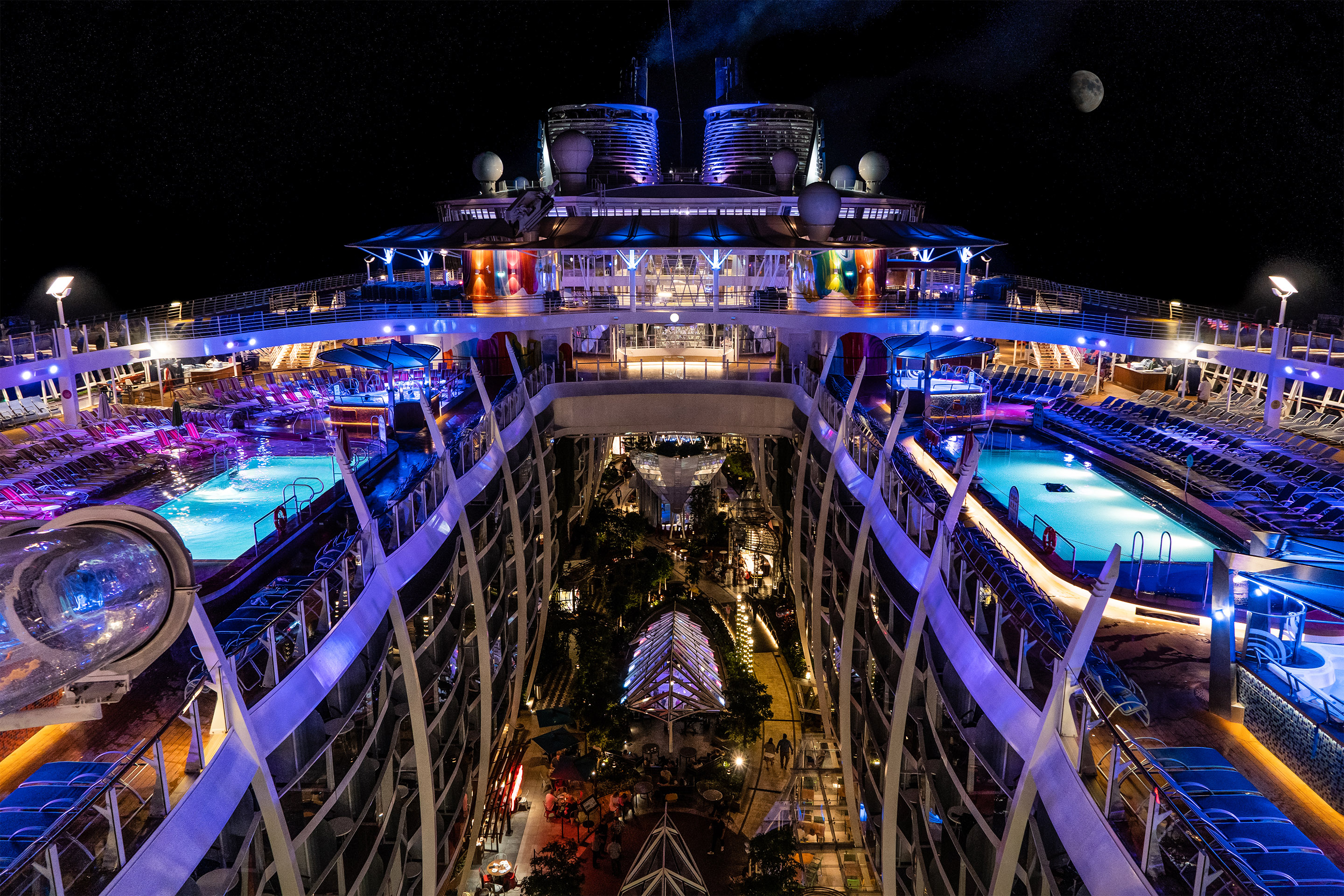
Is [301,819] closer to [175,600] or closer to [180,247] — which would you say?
[175,600]

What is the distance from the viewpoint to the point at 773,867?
883 cm

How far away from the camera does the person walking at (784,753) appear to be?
1191cm

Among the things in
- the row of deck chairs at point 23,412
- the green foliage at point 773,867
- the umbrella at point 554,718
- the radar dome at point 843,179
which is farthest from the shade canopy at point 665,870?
the radar dome at point 843,179

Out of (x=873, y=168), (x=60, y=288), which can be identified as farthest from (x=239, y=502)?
(x=873, y=168)

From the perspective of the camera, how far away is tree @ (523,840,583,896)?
28.4 feet

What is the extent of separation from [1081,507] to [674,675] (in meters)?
5.08

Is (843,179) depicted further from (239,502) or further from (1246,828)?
(1246,828)

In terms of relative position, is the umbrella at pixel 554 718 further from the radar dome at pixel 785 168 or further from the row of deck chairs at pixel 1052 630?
the radar dome at pixel 785 168

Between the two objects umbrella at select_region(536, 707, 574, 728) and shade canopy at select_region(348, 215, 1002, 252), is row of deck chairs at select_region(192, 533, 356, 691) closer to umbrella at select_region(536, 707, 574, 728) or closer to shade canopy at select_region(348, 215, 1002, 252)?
umbrella at select_region(536, 707, 574, 728)

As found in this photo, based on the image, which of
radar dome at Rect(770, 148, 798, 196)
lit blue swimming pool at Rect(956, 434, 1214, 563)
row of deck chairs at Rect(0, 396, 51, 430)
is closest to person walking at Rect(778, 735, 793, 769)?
lit blue swimming pool at Rect(956, 434, 1214, 563)

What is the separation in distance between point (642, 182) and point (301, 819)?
70.4 feet

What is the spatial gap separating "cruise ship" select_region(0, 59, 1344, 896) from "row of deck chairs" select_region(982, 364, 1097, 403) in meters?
0.14

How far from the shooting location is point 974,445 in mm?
5551

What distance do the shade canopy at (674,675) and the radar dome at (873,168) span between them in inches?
582
